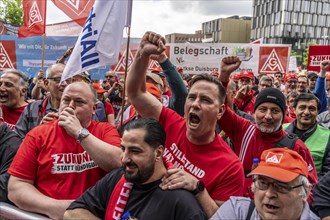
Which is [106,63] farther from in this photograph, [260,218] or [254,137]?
[260,218]

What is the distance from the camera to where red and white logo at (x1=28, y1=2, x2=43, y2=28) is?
6.33 metres

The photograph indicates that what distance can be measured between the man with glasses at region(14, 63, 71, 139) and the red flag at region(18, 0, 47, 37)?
98.7 inches

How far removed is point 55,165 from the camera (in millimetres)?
2523

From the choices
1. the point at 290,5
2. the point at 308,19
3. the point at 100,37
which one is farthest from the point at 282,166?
the point at 308,19

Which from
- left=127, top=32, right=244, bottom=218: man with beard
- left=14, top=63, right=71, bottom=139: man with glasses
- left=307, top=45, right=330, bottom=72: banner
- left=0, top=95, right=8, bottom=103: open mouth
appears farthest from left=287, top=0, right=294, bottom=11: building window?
left=127, top=32, right=244, bottom=218: man with beard

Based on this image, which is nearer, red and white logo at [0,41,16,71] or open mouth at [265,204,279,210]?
open mouth at [265,204,279,210]

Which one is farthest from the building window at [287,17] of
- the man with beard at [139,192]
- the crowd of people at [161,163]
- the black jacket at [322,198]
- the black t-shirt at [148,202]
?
the black t-shirt at [148,202]

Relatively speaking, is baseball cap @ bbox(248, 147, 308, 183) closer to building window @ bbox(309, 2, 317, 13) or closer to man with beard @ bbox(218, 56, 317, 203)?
man with beard @ bbox(218, 56, 317, 203)

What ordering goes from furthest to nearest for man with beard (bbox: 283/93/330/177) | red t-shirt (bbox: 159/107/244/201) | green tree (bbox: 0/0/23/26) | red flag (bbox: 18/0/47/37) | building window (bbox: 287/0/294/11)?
building window (bbox: 287/0/294/11)
green tree (bbox: 0/0/23/26)
red flag (bbox: 18/0/47/37)
man with beard (bbox: 283/93/330/177)
red t-shirt (bbox: 159/107/244/201)

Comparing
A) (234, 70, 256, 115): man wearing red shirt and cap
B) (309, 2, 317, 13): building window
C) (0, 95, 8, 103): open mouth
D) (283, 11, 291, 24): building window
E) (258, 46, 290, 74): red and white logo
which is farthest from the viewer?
(309, 2, 317, 13): building window

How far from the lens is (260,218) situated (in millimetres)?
2121

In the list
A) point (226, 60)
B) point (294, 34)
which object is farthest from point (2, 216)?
point (294, 34)

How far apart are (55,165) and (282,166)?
149 centimetres

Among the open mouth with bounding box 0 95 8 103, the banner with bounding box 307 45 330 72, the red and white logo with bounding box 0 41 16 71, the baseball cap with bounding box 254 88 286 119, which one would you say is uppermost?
the banner with bounding box 307 45 330 72
